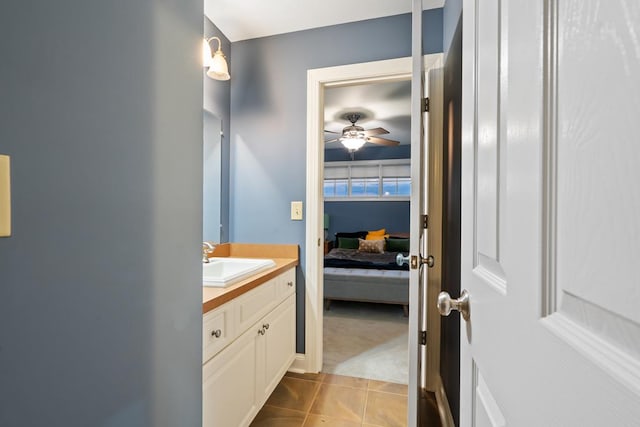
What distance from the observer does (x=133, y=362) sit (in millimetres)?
697

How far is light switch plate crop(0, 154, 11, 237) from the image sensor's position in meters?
0.46

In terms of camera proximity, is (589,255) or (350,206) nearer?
(589,255)

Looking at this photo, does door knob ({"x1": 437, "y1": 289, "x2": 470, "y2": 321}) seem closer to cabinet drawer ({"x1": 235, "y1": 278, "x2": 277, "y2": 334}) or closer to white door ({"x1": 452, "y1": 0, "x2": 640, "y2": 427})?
white door ({"x1": 452, "y1": 0, "x2": 640, "y2": 427})

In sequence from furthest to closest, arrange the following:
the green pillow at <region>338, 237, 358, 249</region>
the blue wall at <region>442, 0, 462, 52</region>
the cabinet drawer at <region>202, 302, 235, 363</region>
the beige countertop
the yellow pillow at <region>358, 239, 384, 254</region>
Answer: the green pillow at <region>338, 237, 358, 249</region>
the yellow pillow at <region>358, 239, 384, 254</region>
the blue wall at <region>442, 0, 462, 52</region>
the beige countertop
the cabinet drawer at <region>202, 302, 235, 363</region>

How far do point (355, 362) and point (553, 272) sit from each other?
2.28m

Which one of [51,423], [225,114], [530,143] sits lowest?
[51,423]

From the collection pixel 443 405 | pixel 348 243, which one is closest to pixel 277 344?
pixel 443 405

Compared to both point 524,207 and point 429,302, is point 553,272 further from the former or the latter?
point 429,302

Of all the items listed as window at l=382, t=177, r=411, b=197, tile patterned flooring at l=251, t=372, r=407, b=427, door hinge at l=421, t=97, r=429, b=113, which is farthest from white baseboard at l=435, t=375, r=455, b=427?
window at l=382, t=177, r=411, b=197

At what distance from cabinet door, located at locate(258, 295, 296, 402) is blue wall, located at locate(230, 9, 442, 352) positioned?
0.12 meters

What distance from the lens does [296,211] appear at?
7.19 feet

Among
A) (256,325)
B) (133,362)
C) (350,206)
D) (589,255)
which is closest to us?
(589,255)

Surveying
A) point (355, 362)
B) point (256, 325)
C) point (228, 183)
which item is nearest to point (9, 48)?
point (256, 325)

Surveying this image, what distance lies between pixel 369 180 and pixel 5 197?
590 centimetres
